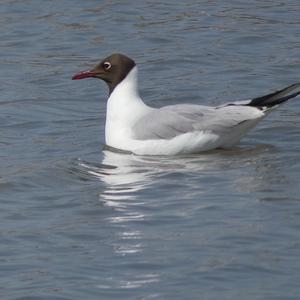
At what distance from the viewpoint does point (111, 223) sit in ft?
30.3

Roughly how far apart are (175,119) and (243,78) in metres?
3.05

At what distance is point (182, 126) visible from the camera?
11359 mm

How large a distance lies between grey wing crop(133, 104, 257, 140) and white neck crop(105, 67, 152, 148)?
12 centimetres

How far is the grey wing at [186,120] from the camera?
11.3 m

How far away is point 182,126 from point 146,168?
23.4 inches

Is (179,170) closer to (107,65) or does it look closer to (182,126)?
(182,126)

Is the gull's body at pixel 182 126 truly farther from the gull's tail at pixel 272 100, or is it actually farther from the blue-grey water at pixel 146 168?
the blue-grey water at pixel 146 168

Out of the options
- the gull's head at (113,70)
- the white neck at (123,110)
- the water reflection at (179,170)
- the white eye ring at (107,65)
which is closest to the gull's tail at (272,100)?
the water reflection at (179,170)

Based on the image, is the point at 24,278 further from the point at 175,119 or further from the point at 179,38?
the point at 179,38

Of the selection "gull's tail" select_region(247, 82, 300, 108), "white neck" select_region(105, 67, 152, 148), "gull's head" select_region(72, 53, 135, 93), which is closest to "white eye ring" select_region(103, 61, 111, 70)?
"gull's head" select_region(72, 53, 135, 93)

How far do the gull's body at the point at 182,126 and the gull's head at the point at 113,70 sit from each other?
362 mm

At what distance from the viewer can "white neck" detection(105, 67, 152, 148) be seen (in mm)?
11570

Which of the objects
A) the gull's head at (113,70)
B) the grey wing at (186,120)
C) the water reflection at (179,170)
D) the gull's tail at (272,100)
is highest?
the gull's head at (113,70)

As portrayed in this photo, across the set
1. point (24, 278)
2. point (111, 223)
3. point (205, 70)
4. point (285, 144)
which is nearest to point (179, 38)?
point (205, 70)
